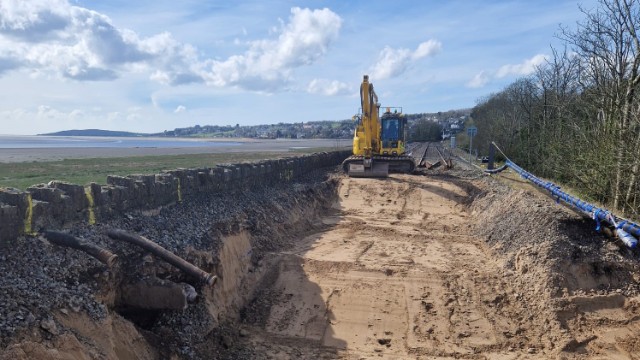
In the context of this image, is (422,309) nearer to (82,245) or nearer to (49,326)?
(82,245)

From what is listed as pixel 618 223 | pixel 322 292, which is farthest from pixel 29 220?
pixel 618 223

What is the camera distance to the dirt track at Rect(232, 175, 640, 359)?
848 centimetres

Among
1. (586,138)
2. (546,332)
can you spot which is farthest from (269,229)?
(586,138)

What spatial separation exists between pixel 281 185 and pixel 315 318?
9.53 m

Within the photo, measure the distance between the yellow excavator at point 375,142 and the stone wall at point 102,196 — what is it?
27.9 feet

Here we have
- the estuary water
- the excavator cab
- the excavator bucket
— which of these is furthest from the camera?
the estuary water

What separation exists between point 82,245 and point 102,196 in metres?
1.94

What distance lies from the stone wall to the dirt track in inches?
116

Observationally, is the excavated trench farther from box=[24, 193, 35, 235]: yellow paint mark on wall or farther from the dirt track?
box=[24, 193, 35, 235]: yellow paint mark on wall

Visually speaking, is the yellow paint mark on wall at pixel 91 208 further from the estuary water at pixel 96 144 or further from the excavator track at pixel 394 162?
the estuary water at pixel 96 144

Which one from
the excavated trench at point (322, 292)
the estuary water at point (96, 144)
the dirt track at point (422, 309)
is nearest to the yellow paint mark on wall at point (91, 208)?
the excavated trench at point (322, 292)

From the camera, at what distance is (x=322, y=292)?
10391 mm

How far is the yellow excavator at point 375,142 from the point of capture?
23.7 metres

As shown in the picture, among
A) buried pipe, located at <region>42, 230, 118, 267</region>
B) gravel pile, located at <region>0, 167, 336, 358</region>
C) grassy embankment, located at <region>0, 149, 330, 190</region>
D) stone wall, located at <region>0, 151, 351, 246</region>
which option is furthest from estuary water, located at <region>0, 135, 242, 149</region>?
buried pipe, located at <region>42, 230, 118, 267</region>
